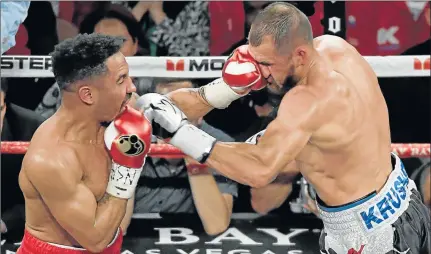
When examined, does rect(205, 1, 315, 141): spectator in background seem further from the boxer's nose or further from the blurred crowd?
the boxer's nose

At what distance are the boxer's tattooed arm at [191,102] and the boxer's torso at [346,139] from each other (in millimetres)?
438

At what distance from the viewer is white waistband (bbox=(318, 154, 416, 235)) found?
2.59m

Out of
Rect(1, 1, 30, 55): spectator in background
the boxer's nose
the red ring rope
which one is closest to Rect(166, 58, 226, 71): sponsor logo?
the red ring rope

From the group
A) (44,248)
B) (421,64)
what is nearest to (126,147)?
(44,248)

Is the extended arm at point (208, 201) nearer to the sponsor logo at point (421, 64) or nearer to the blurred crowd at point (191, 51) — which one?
the blurred crowd at point (191, 51)

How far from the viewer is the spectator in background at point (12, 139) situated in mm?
3749

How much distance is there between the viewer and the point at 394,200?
8.57ft

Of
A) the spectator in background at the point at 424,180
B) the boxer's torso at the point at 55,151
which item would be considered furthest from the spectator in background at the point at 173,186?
the boxer's torso at the point at 55,151

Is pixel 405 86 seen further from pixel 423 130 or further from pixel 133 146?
pixel 133 146

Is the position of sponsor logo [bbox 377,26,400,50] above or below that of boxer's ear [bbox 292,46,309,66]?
below

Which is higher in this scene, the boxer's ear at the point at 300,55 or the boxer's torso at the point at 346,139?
the boxer's ear at the point at 300,55

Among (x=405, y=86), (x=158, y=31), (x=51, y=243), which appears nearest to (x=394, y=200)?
(x=51, y=243)

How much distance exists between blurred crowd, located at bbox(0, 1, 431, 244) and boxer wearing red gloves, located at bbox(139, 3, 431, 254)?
43.2 inches

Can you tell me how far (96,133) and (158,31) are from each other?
140 centimetres
